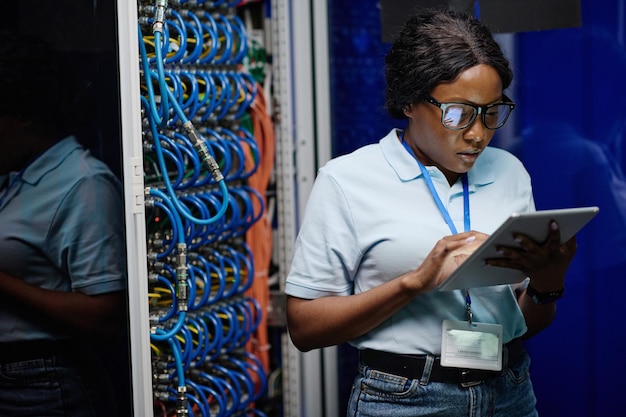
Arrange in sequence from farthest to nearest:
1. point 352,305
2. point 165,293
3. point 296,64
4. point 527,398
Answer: point 296,64 → point 165,293 → point 527,398 → point 352,305

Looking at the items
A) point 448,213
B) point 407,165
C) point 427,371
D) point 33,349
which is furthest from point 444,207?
point 33,349

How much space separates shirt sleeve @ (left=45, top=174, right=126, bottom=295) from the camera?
2062 mm

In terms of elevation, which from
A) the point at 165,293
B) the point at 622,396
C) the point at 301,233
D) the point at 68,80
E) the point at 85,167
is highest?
the point at 68,80

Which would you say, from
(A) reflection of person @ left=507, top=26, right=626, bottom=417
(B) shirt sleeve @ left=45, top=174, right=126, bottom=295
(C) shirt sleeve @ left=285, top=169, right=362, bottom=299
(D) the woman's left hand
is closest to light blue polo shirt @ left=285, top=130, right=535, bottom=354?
(C) shirt sleeve @ left=285, top=169, right=362, bottom=299

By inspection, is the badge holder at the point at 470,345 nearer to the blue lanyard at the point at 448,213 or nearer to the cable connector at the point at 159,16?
the blue lanyard at the point at 448,213

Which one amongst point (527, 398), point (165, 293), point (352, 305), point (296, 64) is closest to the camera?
point (352, 305)

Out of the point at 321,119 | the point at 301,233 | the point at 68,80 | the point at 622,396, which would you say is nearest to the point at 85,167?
the point at 68,80

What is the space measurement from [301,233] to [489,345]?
490mm

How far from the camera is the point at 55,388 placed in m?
2.08

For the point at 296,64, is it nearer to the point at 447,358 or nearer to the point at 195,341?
the point at 195,341

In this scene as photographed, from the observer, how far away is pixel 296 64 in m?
3.09

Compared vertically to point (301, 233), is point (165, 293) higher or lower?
lower

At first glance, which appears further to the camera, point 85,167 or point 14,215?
point 85,167

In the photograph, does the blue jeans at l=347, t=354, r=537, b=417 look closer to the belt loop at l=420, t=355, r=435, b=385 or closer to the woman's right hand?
the belt loop at l=420, t=355, r=435, b=385
